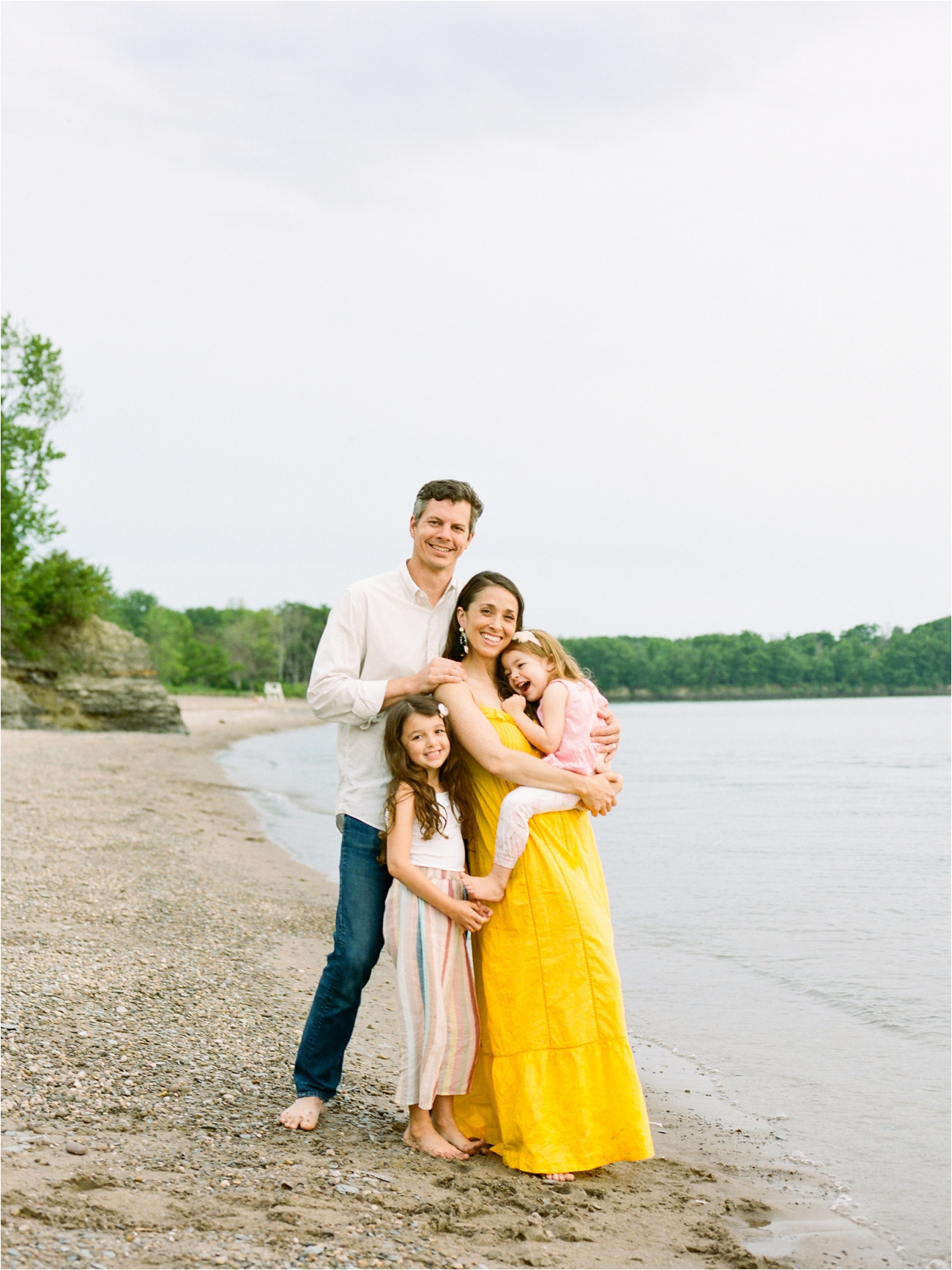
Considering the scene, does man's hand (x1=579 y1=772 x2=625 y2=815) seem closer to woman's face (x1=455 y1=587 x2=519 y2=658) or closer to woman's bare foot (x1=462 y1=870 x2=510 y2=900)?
woman's bare foot (x1=462 y1=870 x2=510 y2=900)

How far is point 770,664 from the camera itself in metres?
87.0

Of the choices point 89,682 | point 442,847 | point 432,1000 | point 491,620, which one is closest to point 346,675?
point 491,620

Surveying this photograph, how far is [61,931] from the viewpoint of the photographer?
21.9 ft

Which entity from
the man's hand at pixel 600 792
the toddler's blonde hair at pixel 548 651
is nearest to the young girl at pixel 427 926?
the toddler's blonde hair at pixel 548 651

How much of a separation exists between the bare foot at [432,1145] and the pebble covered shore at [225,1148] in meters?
0.06

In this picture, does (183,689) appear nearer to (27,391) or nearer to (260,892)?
(27,391)

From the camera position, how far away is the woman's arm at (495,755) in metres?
3.73

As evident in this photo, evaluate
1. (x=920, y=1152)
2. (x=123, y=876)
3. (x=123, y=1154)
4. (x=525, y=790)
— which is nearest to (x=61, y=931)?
(x=123, y=876)

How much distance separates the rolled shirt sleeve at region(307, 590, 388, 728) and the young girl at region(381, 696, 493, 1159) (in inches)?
4.4

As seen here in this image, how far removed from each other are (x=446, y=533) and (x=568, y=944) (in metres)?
1.54

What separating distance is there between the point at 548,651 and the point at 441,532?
23.7 inches

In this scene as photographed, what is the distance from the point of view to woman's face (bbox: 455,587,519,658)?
3893mm

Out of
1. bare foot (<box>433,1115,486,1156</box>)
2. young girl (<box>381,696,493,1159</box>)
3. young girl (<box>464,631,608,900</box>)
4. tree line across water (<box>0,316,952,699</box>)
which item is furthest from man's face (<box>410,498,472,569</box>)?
tree line across water (<box>0,316,952,699</box>)

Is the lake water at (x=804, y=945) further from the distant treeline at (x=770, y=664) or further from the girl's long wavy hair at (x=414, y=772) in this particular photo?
the distant treeline at (x=770, y=664)
